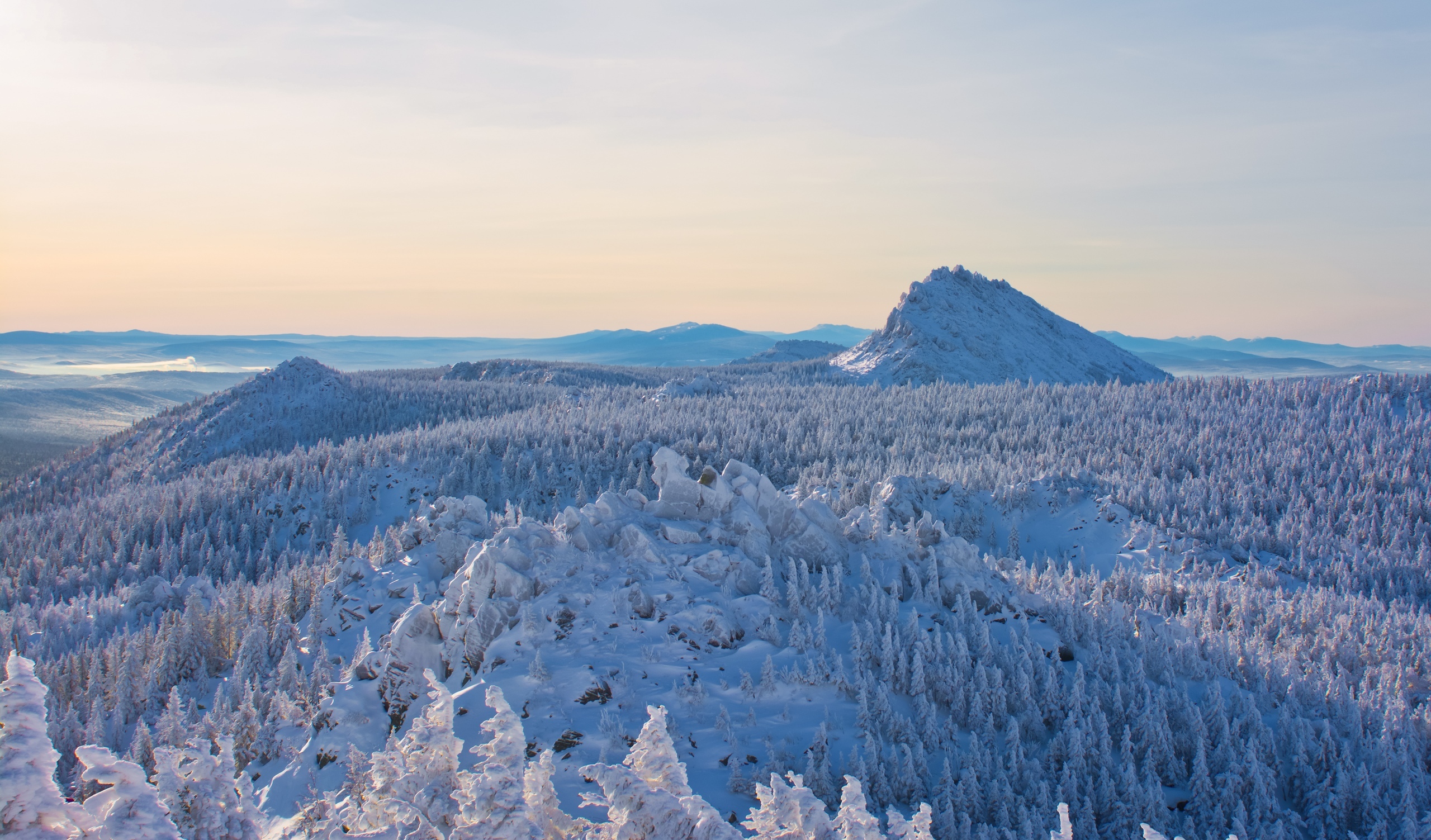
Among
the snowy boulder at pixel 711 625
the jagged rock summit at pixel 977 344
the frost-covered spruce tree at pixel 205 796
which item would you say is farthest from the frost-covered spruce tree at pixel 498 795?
the jagged rock summit at pixel 977 344

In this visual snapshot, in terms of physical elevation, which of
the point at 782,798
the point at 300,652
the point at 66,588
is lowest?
the point at 66,588

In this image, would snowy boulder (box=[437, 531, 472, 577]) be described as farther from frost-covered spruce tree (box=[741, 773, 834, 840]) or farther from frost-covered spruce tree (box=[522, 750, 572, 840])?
frost-covered spruce tree (box=[741, 773, 834, 840])

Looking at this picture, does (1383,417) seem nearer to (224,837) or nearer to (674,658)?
(674,658)

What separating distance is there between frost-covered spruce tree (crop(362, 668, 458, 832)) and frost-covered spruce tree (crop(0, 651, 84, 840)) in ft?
8.26

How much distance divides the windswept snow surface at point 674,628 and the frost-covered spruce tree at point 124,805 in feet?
12.2

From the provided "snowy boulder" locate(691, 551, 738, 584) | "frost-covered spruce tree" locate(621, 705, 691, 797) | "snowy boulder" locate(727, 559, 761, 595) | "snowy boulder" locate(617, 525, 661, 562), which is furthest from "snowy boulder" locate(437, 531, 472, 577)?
"frost-covered spruce tree" locate(621, 705, 691, 797)

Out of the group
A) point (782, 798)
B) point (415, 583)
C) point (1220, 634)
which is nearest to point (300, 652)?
point (415, 583)

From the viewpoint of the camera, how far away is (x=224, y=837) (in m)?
5.34

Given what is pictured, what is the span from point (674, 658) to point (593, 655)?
3.45ft

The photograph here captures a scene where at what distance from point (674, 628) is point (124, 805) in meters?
6.91

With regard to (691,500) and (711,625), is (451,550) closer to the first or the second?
(691,500)

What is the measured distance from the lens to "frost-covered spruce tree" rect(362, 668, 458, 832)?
6.26 meters

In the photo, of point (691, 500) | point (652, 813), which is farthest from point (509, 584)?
point (652, 813)

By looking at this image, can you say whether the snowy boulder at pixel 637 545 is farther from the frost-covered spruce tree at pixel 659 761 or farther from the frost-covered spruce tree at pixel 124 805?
the frost-covered spruce tree at pixel 124 805
